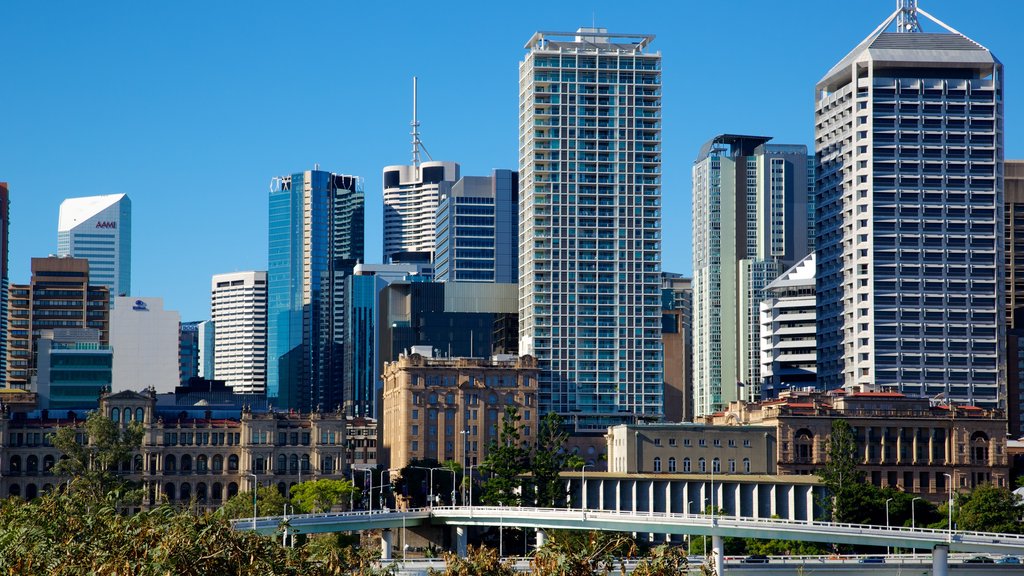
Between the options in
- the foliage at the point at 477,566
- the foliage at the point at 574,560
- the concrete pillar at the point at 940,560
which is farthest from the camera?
the concrete pillar at the point at 940,560

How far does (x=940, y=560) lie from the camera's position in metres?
179

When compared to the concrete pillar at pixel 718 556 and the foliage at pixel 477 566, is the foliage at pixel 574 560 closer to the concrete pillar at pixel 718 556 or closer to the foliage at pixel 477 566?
the foliage at pixel 477 566

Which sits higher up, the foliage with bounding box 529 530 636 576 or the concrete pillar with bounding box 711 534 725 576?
the foliage with bounding box 529 530 636 576

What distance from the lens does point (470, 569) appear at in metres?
88.1

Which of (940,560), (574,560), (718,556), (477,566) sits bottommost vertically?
(940,560)

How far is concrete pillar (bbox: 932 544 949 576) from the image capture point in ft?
586

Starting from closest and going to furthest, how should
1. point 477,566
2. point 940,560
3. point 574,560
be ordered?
point 574,560, point 477,566, point 940,560

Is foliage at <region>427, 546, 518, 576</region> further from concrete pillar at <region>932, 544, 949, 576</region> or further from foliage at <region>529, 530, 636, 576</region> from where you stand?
concrete pillar at <region>932, 544, 949, 576</region>

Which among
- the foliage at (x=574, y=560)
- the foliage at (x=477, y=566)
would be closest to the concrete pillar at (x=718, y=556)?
the foliage at (x=477, y=566)

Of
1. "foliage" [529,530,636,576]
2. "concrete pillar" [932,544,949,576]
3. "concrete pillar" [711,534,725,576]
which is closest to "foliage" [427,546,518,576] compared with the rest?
"foliage" [529,530,636,576]

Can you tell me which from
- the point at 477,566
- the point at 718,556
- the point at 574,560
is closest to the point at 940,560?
the point at 718,556

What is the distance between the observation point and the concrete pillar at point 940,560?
178750mm

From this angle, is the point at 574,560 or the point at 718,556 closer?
the point at 574,560

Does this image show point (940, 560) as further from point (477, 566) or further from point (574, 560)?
point (574, 560)
